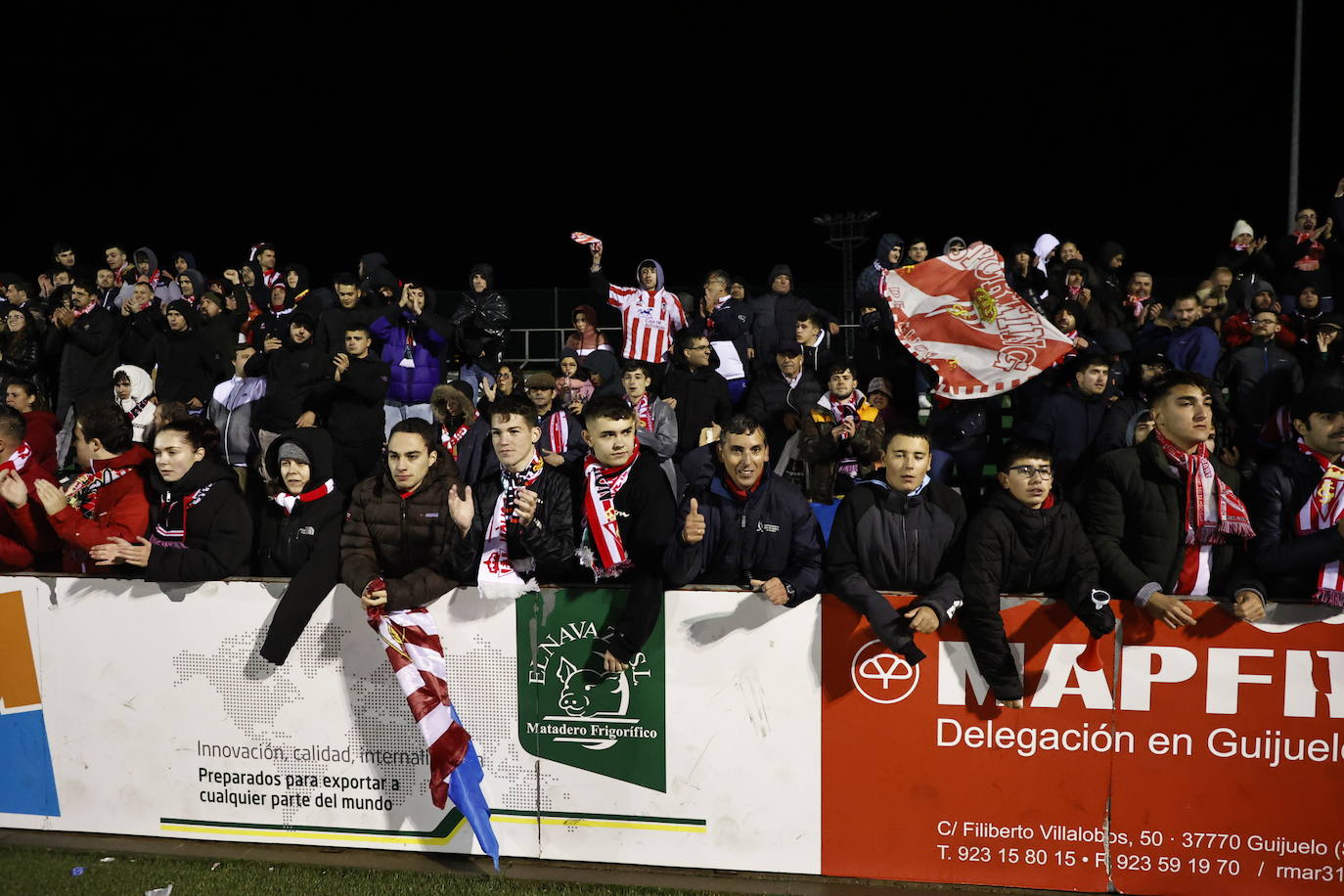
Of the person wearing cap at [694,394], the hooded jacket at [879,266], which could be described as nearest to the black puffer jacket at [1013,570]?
the person wearing cap at [694,394]

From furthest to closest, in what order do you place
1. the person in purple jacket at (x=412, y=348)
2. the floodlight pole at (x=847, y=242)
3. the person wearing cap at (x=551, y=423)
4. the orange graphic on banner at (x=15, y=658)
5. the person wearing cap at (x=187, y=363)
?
the floodlight pole at (x=847, y=242) → the person wearing cap at (x=187, y=363) → the person in purple jacket at (x=412, y=348) → the person wearing cap at (x=551, y=423) → the orange graphic on banner at (x=15, y=658)

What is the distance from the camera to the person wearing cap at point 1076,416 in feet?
23.3

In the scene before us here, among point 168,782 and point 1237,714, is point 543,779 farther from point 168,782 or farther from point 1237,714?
point 1237,714

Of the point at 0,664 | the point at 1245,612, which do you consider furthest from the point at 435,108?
the point at 1245,612

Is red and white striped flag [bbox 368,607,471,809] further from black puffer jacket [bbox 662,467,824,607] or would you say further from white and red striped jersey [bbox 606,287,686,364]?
white and red striped jersey [bbox 606,287,686,364]

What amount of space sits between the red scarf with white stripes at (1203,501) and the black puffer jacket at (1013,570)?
49 centimetres

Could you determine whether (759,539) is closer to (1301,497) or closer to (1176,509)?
(1176,509)

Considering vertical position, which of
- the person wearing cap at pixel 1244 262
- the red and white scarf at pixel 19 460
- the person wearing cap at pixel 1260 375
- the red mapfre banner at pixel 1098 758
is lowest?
the red mapfre banner at pixel 1098 758

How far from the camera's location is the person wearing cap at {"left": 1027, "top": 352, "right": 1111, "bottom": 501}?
711 cm

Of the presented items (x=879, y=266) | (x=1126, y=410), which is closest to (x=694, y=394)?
(x=1126, y=410)

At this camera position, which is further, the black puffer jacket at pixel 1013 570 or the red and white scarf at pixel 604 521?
the red and white scarf at pixel 604 521

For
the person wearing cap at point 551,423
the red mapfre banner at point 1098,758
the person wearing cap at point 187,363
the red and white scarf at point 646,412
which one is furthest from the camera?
the person wearing cap at point 187,363

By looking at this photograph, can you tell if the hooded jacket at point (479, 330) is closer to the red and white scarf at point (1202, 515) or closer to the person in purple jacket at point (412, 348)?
the person in purple jacket at point (412, 348)

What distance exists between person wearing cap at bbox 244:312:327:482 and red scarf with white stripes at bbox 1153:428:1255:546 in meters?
6.50
